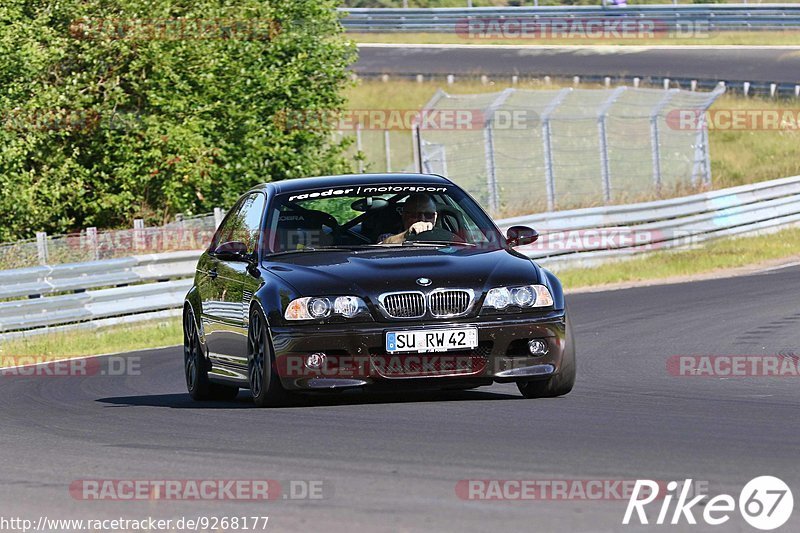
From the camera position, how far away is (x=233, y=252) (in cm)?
1062

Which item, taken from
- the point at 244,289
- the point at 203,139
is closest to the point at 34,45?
the point at 203,139

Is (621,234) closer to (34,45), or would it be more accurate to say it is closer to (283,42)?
(283,42)

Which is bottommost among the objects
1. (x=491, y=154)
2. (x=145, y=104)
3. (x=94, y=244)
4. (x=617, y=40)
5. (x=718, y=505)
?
(x=617, y=40)

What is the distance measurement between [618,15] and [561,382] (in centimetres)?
4639

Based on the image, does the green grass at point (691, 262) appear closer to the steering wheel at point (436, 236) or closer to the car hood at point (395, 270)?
the steering wheel at point (436, 236)

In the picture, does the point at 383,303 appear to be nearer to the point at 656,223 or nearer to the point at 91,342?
the point at 91,342

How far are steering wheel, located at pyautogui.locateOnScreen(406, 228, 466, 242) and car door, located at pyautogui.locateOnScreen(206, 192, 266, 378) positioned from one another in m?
1.04

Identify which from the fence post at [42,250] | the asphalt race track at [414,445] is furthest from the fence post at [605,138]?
the asphalt race track at [414,445]

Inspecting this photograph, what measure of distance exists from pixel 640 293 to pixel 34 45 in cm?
1013

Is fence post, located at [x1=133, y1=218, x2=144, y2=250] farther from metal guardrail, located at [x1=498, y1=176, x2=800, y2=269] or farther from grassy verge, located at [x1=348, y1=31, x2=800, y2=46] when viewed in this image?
grassy verge, located at [x1=348, y1=31, x2=800, y2=46]

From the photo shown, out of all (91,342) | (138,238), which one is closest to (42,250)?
(138,238)

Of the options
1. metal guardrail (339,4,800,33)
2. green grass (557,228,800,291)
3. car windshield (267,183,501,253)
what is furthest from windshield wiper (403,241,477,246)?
metal guardrail (339,4,800,33)

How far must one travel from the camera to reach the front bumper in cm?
948

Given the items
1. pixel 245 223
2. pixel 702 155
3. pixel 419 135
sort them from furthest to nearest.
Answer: pixel 702 155, pixel 419 135, pixel 245 223
